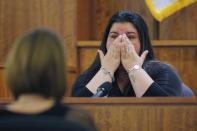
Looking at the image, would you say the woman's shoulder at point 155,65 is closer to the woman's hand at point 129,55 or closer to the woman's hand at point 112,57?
the woman's hand at point 129,55

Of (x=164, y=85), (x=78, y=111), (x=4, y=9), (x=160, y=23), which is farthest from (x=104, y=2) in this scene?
(x=78, y=111)

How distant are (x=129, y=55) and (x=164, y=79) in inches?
8.2

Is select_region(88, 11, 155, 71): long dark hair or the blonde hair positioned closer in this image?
the blonde hair

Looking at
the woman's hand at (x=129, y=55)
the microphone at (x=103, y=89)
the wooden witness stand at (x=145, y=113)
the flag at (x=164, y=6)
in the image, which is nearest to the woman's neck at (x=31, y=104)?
the wooden witness stand at (x=145, y=113)

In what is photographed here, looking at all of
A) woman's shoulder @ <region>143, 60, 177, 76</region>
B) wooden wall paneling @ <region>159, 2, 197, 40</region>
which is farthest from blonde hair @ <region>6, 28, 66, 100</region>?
wooden wall paneling @ <region>159, 2, 197, 40</region>

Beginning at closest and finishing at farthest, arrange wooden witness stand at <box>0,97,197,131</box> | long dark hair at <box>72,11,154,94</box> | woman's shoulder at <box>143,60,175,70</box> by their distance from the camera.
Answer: wooden witness stand at <box>0,97,197,131</box>, woman's shoulder at <box>143,60,175,70</box>, long dark hair at <box>72,11,154,94</box>

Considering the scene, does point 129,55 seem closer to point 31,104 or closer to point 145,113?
point 145,113

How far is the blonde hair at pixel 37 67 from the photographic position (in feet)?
5.05

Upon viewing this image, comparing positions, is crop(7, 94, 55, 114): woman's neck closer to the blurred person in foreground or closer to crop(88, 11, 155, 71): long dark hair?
the blurred person in foreground

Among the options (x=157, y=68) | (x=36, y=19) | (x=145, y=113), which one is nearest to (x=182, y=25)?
(x=36, y=19)

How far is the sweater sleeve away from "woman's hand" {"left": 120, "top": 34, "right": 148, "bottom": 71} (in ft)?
0.19

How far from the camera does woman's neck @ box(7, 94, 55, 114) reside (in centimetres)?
156

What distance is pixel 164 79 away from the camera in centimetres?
289

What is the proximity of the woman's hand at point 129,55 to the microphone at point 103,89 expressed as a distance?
0.46 feet
